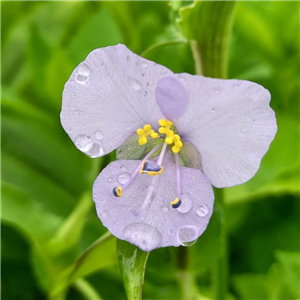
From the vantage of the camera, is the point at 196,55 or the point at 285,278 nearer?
the point at 196,55

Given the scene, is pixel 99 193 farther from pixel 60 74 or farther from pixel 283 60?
pixel 283 60

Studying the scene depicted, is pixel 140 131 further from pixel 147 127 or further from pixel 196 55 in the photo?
pixel 196 55

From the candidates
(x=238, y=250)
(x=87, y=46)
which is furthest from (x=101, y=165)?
(x=238, y=250)

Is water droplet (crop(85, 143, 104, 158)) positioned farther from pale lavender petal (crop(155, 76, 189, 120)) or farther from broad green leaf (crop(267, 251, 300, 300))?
broad green leaf (crop(267, 251, 300, 300))

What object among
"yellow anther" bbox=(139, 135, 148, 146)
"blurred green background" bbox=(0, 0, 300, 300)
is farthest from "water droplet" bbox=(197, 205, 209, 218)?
"blurred green background" bbox=(0, 0, 300, 300)

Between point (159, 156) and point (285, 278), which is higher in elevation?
point (159, 156)

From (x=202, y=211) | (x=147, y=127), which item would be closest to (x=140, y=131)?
(x=147, y=127)
